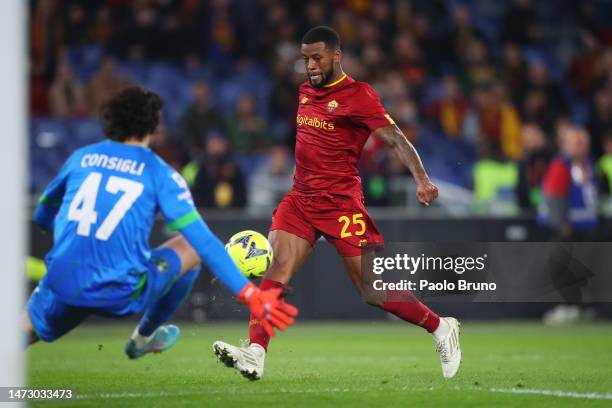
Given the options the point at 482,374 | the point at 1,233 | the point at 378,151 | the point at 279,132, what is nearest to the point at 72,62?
the point at 279,132

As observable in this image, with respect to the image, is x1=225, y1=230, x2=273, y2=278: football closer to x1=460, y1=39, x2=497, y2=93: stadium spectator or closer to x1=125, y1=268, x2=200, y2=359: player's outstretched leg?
x1=125, y1=268, x2=200, y2=359: player's outstretched leg

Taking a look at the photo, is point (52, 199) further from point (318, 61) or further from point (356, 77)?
point (356, 77)

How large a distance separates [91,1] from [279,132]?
4.03m

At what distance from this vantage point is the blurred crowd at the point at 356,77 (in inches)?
628

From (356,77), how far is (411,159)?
9.64 meters

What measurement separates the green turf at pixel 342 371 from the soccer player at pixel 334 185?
1.59 feet

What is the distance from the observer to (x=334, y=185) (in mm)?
7641

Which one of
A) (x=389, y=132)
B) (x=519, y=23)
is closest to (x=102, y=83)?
(x=519, y=23)

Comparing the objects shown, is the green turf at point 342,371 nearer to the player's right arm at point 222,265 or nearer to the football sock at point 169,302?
the football sock at point 169,302

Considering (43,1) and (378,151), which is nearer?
(378,151)

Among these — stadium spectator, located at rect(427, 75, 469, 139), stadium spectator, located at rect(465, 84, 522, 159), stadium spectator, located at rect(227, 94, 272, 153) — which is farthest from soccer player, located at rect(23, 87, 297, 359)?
stadium spectator, located at rect(427, 75, 469, 139)

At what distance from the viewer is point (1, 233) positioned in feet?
13.2

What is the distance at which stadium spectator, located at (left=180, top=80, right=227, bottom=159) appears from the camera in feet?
53.5

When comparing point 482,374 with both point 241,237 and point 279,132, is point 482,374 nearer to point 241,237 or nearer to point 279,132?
point 241,237
